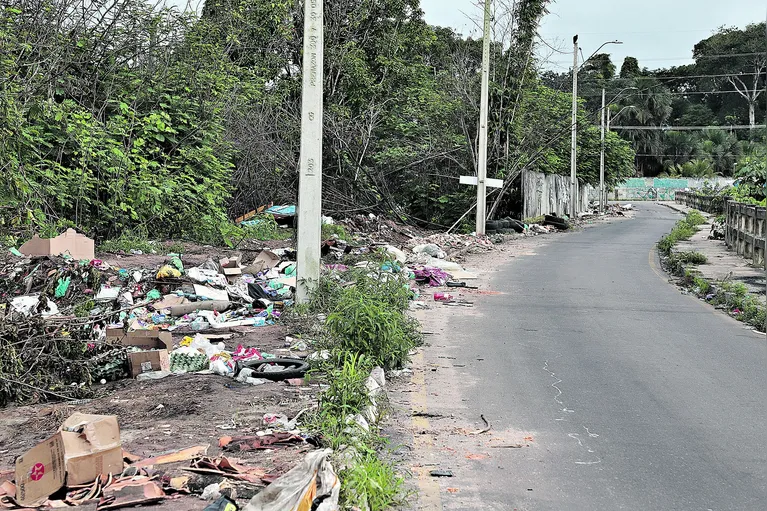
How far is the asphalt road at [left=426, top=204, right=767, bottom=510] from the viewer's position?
5297mm

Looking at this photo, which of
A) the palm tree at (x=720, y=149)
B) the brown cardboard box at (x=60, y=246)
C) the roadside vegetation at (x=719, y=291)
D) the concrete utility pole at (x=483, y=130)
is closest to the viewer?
the roadside vegetation at (x=719, y=291)

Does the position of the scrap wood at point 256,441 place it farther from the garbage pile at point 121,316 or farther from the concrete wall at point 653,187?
the concrete wall at point 653,187

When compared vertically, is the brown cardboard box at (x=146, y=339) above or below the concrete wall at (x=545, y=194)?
below

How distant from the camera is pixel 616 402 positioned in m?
7.44

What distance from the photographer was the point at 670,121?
10019 cm

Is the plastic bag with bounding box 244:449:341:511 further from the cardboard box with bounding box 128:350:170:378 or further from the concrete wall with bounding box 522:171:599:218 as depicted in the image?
the concrete wall with bounding box 522:171:599:218

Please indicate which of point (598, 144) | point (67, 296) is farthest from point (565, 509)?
point (598, 144)

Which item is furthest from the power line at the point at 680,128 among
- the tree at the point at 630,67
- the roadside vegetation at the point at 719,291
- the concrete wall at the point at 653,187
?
the roadside vegetation at the point at 719,291

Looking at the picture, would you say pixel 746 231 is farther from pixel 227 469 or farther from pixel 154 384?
pixel 227 469

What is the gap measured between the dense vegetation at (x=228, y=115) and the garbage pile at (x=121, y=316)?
292cm

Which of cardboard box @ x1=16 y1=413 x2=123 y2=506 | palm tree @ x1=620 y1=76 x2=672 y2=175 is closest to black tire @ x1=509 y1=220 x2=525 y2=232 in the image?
cardboard box @ x1=16 y1=413 x2=123 y2=506

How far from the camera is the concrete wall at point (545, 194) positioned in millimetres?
35500

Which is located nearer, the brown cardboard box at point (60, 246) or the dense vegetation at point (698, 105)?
the brown cardboard box at point (60, 246)

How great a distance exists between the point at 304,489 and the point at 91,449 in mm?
1453
